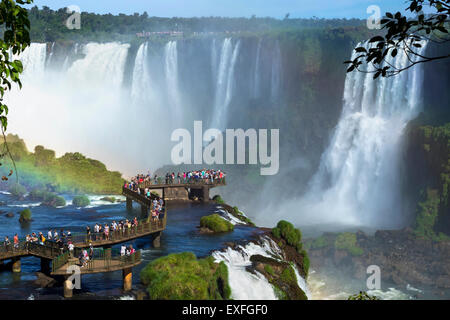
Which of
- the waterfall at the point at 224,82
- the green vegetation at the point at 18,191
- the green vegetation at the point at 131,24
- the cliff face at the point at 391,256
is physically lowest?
the cliff face at the point at 391,256

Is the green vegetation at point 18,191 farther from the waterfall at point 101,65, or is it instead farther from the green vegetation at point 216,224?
the waterfall at point 101,65

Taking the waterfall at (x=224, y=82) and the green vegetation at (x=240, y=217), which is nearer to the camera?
the green vegetation at (x=240, y=217)

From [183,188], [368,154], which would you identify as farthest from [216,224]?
[368,154]

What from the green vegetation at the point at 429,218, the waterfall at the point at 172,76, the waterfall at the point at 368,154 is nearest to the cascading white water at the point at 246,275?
the green vegetation at the point at 429,218

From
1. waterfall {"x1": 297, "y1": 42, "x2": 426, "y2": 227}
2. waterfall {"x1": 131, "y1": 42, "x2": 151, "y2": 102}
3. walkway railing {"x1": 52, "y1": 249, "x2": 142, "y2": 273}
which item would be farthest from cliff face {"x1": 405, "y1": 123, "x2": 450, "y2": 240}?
waterfall {"x1": 131, "y1": 42, "x2": 151, "y2": 102}

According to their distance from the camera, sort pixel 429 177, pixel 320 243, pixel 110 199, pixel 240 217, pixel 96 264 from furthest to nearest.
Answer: pixel 429 177 < pixel 110 199 < pixel 320 243 < pixel 240 217 < pixel 96 264

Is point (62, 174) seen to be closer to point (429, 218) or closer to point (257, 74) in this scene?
point (257, 74)
